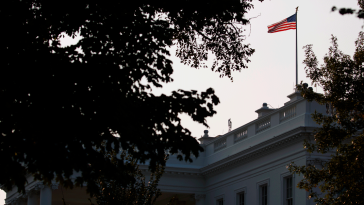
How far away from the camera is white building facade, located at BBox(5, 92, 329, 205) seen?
26.6 metres

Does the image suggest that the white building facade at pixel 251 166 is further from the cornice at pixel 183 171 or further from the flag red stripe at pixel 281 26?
the flag red stripe at pixel 281 26

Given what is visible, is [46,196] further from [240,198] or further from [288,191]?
[288,191]

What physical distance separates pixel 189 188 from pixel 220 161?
12.2 feet

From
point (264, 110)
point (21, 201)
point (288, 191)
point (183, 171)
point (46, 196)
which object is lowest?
point (288, 191)

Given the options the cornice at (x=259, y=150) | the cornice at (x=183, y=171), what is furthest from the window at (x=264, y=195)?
the cornice at (x=183, y=171)

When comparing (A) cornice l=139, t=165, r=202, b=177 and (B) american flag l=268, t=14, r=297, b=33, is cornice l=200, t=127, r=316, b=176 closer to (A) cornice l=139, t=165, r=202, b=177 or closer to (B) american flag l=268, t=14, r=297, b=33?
(A) cornice l=139, t=165, r=202, b=177

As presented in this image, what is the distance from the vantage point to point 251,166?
30953 mm

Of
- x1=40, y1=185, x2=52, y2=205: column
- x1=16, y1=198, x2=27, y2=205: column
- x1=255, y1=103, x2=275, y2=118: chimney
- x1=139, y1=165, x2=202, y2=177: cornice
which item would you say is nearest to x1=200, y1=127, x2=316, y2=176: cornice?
x1=139, y1=165, x2=202, y2=177: cornice

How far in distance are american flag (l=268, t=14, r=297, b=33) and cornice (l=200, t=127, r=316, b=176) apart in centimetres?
619

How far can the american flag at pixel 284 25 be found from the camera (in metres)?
30.8

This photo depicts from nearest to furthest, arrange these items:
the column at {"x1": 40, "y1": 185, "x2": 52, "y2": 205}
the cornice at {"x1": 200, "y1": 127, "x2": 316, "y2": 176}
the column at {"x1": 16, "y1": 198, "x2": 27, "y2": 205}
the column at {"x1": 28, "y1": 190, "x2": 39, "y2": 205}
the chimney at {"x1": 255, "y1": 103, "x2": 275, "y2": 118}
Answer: the cornice at {"x1": 200, "y1": 127, "x2": 316, "y2": 176}
the chimney at {"x1": 255, "y1": 103, "x2": 275, "y2": 118}
the column at {"x1": 40, "y1": 185, "x2": 52, "y2": 205}
the column at {"x1": 28, "y1": 190, "x2": 39, "y2": 205}
the column at {"x1": 16, "y1": 198, "x2": 27, "y2": 205}

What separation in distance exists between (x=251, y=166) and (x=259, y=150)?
1.51 m

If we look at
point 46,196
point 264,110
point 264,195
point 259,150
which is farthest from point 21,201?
point 264,110

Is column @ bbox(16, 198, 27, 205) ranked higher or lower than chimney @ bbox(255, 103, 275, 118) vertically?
lower
